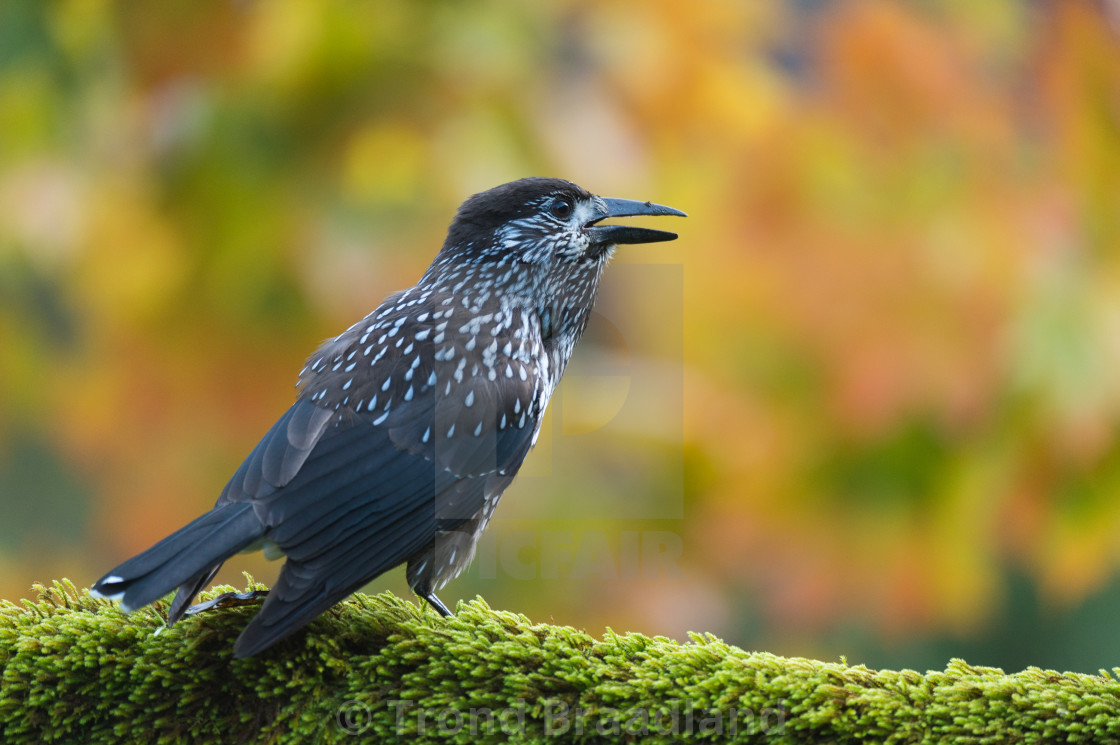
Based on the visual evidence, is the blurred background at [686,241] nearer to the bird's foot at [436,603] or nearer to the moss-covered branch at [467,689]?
the bird's foot at [436,603]

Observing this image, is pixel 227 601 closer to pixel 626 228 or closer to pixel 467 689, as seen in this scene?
pixel 467 689

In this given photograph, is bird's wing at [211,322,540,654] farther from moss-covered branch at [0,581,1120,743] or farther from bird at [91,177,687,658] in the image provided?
moss-covered branch at [0,581,1120,743]

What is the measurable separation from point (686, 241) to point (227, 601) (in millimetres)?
3364

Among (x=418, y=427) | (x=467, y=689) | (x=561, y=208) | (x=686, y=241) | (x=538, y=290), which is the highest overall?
(x=686, y=241)

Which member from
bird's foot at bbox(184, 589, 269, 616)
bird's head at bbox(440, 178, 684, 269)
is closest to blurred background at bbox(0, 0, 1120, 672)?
bird's head at bbox(440, 178, 684, 269)

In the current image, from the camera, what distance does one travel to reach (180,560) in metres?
2.38

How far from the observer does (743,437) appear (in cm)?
512

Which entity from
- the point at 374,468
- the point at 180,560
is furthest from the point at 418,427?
the point at 180,560

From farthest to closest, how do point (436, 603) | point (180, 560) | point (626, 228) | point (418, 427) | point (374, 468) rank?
point (626, 228), point (436, 603), point (418, 427), point (374, 468), point (180, 560)

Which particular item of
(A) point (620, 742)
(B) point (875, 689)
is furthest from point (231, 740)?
(B) point (875, 689)

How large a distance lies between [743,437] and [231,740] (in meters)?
3.26

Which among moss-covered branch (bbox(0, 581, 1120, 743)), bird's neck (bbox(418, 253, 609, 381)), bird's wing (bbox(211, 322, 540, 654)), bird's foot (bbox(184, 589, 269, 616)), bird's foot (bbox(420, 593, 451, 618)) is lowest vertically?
moss-covered branch (bbox(0, 581, 1120, 743))

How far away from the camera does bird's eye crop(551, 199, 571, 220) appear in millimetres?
3789

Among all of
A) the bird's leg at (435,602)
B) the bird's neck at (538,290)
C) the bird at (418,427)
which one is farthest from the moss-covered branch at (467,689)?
the bird's neck at (538,290)
